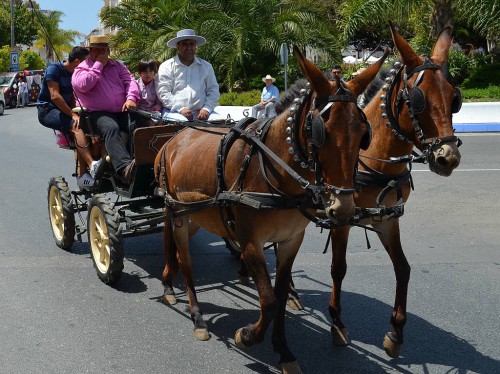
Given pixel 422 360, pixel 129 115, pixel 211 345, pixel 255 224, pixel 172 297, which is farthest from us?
pixel 129 115

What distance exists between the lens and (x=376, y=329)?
5.77 meters

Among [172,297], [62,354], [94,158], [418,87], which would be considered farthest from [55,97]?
[418,87]

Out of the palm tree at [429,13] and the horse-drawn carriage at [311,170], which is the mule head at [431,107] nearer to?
the horse-drawn carriage at [311,170]

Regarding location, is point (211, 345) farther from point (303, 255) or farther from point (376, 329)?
point (303, 255)

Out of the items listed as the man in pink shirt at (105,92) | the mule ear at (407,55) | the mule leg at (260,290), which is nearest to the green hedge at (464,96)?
the man in pink shirt at (105,92)

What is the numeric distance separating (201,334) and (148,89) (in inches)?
134

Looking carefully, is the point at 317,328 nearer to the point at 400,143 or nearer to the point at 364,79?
the point at 400,143

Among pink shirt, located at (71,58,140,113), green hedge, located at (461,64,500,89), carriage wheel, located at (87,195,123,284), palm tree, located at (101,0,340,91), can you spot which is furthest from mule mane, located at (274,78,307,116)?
green hedge, located at (461,64,500,89)

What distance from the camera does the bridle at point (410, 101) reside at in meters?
4.75

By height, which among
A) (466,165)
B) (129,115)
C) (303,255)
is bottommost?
(466,165)

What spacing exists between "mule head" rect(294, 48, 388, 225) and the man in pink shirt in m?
3.71

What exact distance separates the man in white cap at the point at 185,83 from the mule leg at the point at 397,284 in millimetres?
2787

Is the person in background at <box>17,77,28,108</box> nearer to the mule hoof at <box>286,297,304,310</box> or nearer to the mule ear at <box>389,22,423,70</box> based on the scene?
the mule hoof at <box>286,297,304,310</box>

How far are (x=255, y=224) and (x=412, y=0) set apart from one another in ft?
70.0
